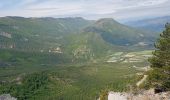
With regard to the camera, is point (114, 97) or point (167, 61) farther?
point (167, 61)

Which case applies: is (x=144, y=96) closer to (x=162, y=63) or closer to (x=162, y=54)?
(x=162, y=63)

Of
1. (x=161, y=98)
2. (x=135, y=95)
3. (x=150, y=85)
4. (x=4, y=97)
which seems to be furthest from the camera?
(x=4, y=97)

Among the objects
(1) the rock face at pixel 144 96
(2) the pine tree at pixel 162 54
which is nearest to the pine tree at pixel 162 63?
(2) the pine tree at pixel 162 54

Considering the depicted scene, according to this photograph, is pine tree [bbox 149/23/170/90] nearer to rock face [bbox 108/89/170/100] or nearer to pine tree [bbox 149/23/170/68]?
pine tree [bbox 149/23/170/68]

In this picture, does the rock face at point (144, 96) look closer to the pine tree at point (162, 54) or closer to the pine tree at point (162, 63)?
the pine tree at point (162, 63)

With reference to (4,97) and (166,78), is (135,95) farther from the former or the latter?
(4,97)

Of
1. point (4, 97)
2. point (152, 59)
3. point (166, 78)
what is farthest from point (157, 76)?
point (4, 97)

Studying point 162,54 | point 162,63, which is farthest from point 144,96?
point 162,54

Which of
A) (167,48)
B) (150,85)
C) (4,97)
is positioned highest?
(167,48)
